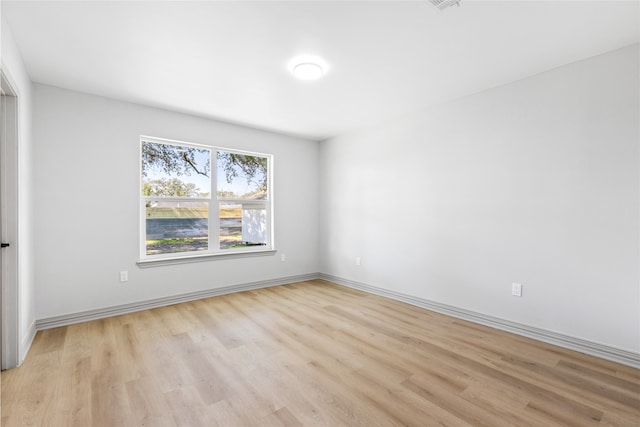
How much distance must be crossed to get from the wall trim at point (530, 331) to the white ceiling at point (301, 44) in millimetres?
2387

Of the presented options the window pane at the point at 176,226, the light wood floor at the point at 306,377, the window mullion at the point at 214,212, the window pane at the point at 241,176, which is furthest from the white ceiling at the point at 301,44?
the light wood floor at the point at 306,377

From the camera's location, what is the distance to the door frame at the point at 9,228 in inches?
83.3

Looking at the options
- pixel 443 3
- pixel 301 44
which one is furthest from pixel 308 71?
pixel 443 3

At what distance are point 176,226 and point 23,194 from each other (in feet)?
5.19

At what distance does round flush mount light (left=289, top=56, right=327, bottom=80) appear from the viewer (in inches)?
97.0

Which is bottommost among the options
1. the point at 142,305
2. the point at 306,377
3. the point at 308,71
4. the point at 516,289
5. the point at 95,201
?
the point at 306,377

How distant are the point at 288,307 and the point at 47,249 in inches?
102

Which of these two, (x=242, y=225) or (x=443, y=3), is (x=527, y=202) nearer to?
(x=443, y=3)

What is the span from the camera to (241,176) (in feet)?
14.7

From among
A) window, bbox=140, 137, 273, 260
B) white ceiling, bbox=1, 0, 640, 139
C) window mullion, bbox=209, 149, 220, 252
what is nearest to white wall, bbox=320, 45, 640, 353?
white ceiling, bbox=1, 0, 640, 139

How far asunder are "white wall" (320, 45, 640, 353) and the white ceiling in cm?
29

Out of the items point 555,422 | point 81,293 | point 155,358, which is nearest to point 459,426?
point 555,422

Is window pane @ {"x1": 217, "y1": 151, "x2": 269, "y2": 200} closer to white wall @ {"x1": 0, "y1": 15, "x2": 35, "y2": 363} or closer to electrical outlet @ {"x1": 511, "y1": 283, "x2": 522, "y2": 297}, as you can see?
white wall @ {"x1": 0, "y1": 15, "x2": 35, "y2": 363}

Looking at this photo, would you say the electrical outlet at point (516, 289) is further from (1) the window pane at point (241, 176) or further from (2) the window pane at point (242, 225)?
(1) the window pane at point (241, 176)
